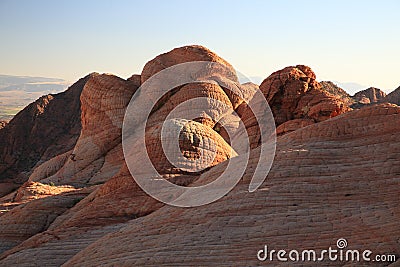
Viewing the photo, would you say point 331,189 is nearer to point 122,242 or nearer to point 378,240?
point 378,240

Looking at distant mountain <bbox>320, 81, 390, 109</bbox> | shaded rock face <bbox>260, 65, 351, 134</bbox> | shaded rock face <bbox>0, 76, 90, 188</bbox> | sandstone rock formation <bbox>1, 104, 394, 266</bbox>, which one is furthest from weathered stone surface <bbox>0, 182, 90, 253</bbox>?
distant mountain <bbox>320, 81, 390, 109</bbox>

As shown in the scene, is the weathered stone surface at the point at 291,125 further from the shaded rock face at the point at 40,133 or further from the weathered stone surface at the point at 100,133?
the shaded rock face at the point at 40,133

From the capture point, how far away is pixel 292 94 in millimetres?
22500

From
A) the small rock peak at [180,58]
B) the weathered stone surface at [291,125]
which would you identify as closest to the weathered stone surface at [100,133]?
the small rock peak at [180,58]

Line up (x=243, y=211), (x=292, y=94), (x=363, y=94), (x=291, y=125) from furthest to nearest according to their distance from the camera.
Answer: (x=363, y=94) → (x=292, y=94) → (x=291, y=125) → (x=243, y=211)

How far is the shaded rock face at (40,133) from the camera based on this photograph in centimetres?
5350

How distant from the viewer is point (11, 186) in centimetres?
3762

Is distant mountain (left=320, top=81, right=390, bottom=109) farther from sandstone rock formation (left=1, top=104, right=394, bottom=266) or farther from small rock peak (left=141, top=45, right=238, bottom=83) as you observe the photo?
sandstone rock formation (left=1, top=104, right=394, bottom=266)

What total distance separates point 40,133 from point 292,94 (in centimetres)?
4113

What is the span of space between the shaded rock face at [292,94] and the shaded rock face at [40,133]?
34467 millimetres

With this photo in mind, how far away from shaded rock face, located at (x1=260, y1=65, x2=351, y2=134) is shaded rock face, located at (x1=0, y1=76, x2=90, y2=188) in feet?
113

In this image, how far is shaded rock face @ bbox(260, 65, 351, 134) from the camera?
22.2 meters

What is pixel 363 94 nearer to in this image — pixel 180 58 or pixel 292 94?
pixel 180 58

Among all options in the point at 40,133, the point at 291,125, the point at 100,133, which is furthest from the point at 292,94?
the point at 40,133
